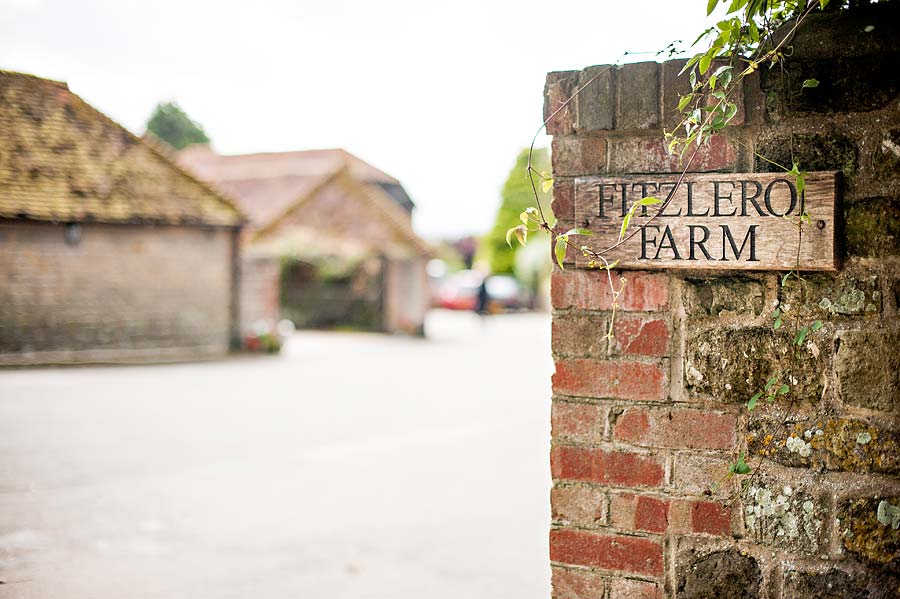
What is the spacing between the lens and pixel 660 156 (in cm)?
232

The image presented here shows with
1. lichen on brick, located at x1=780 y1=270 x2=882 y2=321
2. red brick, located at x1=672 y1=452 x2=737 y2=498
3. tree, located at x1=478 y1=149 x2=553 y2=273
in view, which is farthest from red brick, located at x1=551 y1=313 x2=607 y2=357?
tree, located at x1=478 y1=149 x2=553 y2=273

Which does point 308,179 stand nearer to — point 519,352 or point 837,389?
point 519,352

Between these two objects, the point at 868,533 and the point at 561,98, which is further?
the point at 561,98

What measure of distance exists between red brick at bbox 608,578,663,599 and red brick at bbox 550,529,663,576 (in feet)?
0.11

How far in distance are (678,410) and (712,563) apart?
45 cm

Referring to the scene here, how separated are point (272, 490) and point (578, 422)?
4245 mm

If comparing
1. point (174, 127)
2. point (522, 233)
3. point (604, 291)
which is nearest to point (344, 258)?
point (522, 233)

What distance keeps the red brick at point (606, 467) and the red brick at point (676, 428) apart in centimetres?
6

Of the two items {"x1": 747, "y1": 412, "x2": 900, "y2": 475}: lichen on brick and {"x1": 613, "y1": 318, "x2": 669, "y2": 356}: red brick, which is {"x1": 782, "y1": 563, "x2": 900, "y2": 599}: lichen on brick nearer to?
{"x1": 747, "y1": 412, "x2": 900, "y2": 475}: lichen on brick

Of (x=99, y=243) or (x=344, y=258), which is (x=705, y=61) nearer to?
(x=99, y=243)

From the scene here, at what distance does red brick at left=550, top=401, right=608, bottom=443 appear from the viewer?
94.1 inches

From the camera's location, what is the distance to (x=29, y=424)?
9.12m

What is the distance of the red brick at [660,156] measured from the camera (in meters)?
2.27

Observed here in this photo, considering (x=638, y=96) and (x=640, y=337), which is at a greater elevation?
(x=638, y=96)
